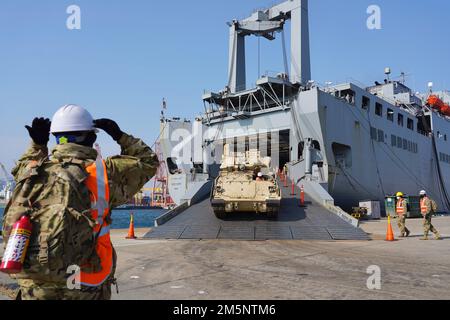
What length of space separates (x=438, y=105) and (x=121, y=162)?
43059mm

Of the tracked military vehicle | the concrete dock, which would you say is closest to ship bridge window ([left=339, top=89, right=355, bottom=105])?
the tracked military vehicle

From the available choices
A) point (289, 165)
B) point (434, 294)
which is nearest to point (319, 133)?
point (289, 165)

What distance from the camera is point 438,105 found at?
39.0 meters

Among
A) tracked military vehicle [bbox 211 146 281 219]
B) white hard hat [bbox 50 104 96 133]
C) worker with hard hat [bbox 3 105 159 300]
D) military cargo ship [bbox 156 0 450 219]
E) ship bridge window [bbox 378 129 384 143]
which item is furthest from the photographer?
ship bridge window [bbox 378 129 384 143]

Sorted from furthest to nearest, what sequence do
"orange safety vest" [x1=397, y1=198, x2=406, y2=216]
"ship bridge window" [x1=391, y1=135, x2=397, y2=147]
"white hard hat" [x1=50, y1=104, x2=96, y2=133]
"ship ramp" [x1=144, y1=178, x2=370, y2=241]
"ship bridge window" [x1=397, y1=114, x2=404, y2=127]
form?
1. "ship bridge window" [x1=397, y1=114, x2=404, y2=127]
2. "ship bridge window" [x1=391, y1=135, x2=397, y2=147]
3. "orange safety vest" [x1=397, y1=198, x2=406, y2=216]
4. "ship ramp" [x1=144, y1=178, x2=370, y2=241]
5. "white hard hat" [x1=50, y1=104, x2=96, y2=133]

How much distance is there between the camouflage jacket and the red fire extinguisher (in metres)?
0.45

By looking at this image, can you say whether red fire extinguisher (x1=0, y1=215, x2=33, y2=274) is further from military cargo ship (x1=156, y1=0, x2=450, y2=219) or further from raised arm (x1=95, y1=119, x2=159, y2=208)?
military cargo ship (x1=156, y1=0, x2=450, y2=219)

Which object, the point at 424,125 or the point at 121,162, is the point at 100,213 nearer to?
the point at 121,162

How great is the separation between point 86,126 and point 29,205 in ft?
1.85

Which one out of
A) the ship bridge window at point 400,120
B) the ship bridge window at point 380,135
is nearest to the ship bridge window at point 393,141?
the ship bridge window at point 400,120

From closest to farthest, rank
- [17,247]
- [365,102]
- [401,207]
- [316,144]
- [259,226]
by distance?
[17,247] → [259,226] → [401,207] → [316,144] → [365,102]

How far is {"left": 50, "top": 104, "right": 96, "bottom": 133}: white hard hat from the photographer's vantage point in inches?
88.9

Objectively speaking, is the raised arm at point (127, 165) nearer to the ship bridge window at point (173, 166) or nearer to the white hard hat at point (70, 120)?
the white hard hat at point (70, 120)

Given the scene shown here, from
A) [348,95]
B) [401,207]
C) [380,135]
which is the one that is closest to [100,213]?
[401,207]
